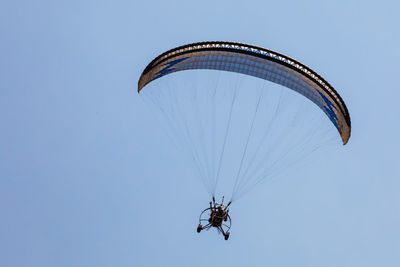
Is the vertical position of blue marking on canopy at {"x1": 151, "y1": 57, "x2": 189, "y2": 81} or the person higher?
blue marking on canopy at {"x1": 151, "y1": 57, "x2": 189, "y2": 81}

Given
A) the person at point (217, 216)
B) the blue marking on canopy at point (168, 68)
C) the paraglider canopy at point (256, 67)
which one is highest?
the blue marking on canopy at point (168, 68)

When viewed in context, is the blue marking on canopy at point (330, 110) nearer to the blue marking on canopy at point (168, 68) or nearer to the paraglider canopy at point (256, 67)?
the paraglider canopy at point (256, 67)

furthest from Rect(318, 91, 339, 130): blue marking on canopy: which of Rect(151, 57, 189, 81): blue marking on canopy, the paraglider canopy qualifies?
Rect(151, 57, 189, 81): blue marking on canopy

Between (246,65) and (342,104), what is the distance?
5.17m

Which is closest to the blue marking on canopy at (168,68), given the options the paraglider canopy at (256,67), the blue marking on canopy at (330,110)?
the paraglider canopy at (256,67)

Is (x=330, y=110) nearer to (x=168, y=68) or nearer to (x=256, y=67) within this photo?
(x=256, y=67)

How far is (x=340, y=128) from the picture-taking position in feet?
101

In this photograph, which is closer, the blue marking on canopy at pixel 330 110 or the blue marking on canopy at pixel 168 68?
the blue marking on canopy at pixel 168 68

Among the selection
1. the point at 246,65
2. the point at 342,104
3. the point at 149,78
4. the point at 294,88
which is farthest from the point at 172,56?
the point at 342,104

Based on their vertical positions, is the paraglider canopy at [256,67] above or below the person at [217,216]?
above

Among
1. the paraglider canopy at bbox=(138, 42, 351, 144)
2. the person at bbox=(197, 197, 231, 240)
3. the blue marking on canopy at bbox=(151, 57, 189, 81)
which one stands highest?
the blue marking on canopy at bbox=(151, 57, 189, 81)

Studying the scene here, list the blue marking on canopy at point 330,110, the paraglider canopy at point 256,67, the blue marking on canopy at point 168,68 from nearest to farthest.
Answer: the paraglider canopy at point 256,67 < the blue marking on canopy at point 168,68 < the blue marking on canopy at point 330,110

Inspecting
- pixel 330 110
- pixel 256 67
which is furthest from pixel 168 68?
pixel 330 110

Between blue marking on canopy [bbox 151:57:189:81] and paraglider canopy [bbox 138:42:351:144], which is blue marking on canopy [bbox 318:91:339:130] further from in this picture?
blue marking on canopy [bbox 151:57:189:81]
